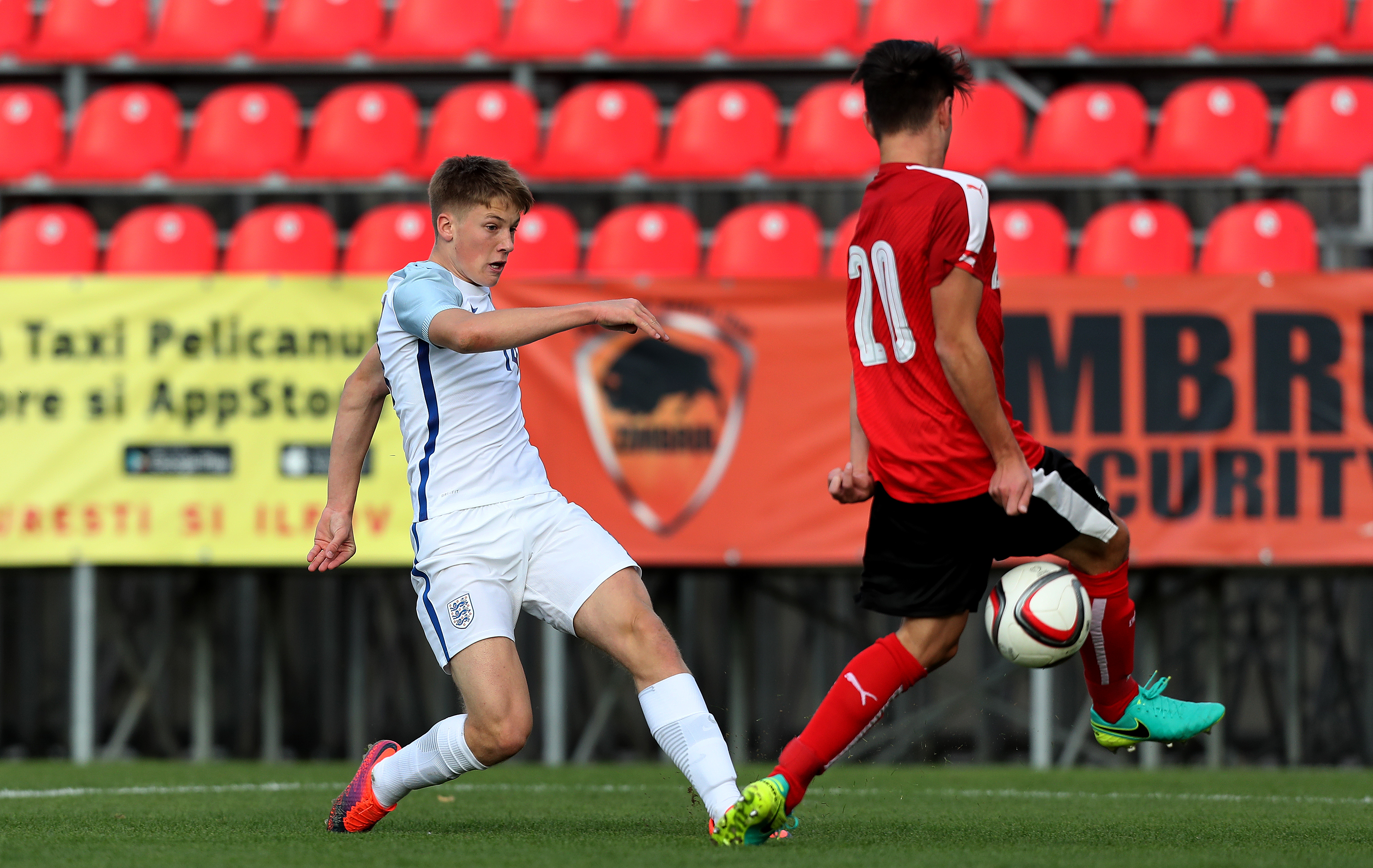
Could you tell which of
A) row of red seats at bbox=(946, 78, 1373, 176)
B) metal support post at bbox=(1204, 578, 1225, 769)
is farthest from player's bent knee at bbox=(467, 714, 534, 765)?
row of red seats at bbox=(946, 78, 1373, 176)

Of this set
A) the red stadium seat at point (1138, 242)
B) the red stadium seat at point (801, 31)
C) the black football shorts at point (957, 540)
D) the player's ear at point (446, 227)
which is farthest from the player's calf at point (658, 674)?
the red stadium seat at point (801, 31)

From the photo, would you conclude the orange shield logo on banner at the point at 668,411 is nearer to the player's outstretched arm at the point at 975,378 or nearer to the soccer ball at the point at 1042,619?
the soccer ball at the point at 1042,619

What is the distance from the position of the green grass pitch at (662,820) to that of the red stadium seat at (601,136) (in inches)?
159

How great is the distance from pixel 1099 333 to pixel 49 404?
458cm

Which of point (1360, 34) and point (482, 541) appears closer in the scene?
point (482, 541)

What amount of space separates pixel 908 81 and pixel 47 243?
6968mm

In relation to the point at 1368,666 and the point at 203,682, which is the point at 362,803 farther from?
the point at 1368,666

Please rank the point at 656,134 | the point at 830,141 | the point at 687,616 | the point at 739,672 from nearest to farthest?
the point at 739,672 → the point at 687,616 → the point at 830,141 → the point at 656,134

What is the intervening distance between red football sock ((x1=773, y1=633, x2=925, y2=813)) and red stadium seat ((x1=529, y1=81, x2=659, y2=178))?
640 cm

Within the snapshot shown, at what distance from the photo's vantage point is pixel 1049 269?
8.60 m

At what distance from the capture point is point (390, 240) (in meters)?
9.14

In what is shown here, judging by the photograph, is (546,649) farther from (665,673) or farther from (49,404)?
(665,673)

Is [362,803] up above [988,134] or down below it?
below

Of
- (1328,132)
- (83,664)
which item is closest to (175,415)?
(83,664)
